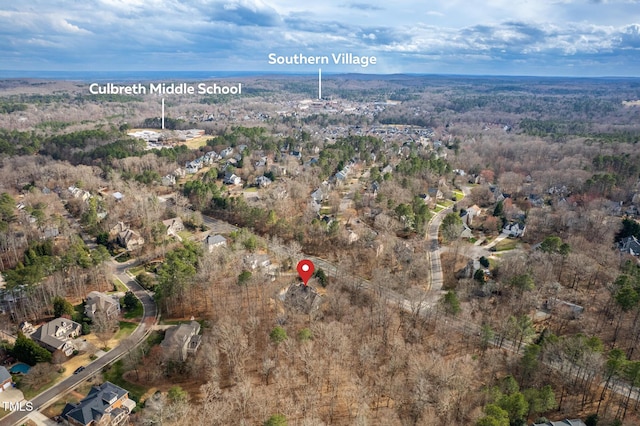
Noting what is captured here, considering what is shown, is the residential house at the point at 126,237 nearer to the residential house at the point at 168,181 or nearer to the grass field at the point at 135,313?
the grass field at the point at 135,313

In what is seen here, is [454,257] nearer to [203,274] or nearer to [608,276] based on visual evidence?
[608,276]

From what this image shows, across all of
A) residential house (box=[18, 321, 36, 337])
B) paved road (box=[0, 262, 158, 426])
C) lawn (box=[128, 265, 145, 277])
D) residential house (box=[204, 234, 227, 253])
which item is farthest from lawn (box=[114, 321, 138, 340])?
residential house (box=[204, 234, 227, 253])

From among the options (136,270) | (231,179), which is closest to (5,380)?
(136,270)

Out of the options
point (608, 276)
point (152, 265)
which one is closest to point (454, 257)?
point (608, 276)

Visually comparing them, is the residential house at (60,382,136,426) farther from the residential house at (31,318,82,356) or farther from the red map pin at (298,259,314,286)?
the red map pin at (298,259,314,286)

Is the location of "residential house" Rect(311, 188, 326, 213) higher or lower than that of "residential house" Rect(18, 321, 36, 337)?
higher

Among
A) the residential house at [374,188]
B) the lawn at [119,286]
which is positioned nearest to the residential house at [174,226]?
the lawn at [119,286]

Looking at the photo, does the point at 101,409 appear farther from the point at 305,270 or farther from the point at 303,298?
the point at 305,270

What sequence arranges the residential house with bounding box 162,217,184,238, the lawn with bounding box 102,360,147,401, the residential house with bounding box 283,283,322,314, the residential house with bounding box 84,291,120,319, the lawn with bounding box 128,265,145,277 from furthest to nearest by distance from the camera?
1. the residential house with bounding box 162,217,184,238
2. the lawn with bounding box 128,265,145,277
3. the residential house with bounding box 84,291,120,319
4. the residential house with bounding box 283,283,322,314
5. the lawn with bounding box 102,360,147,401
